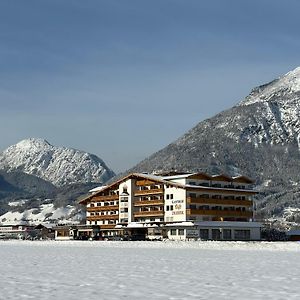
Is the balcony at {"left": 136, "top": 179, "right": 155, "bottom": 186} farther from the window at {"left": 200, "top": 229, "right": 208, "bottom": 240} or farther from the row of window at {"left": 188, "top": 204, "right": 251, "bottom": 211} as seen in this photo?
the window at {"left": 200, "top": 229, "right": 208, "bottom": 240}

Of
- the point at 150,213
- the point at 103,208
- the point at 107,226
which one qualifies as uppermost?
the point at 103,208

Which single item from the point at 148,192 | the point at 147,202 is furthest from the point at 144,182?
the point at 147,202

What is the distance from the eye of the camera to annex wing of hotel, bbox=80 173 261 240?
440ft

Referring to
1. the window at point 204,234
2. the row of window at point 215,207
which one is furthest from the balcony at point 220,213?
the window at point 204,234

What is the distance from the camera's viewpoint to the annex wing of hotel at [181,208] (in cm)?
13412

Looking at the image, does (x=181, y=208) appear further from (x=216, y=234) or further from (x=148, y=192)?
(x=148, y=192)

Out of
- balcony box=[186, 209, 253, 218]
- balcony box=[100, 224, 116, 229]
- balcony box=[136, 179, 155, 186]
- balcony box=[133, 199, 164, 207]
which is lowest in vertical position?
balcony box=[100, 224, 116, 229]

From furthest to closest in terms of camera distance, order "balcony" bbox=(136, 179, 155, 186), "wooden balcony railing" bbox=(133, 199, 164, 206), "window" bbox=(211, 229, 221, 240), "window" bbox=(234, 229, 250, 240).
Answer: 1. "balcony" bbox=(136, 179, 155, 186)
2. "wooden balcony railing" bbox=(133, 199, 164, 206)
3. "window" bbox=(234, 229, 250, 240)
4. "window" bbox=(211, 229, 221, 240)

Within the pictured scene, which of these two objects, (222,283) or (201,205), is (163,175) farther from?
(222,283)

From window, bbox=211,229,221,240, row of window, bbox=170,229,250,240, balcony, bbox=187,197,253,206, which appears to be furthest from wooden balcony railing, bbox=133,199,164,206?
window, bbox=211,229,221,240

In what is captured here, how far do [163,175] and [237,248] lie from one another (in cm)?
7336

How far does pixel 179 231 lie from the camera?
133m

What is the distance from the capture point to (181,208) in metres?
136

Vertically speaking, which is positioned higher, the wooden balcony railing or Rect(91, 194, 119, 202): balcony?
Rect(91, 194, 119, 202): balcony
